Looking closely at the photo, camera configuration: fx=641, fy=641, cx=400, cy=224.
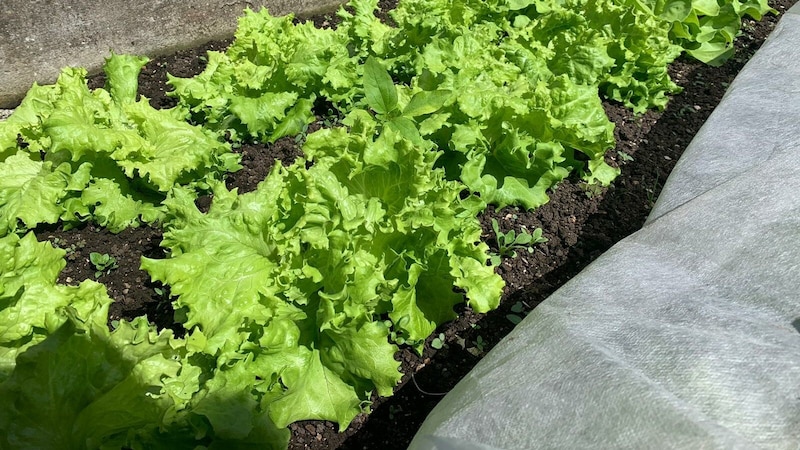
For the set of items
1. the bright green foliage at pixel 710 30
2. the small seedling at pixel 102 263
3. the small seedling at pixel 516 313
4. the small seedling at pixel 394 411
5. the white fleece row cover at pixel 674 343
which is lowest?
the small seedling at pixel 394 411

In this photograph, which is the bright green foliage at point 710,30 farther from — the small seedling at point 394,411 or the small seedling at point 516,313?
the small seedling at point 394,411

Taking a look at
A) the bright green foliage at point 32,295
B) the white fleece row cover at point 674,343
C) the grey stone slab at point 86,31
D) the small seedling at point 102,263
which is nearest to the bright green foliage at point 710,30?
the white fleece row cover at point 674,343

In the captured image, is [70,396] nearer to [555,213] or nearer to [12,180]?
[12,180]

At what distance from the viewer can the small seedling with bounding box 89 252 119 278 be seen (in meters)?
3.16

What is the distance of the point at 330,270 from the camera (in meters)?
2.49

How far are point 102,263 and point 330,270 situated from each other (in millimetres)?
1389

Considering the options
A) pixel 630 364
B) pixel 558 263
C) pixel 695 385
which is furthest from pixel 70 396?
pixel 558 263

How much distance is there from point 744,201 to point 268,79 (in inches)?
103

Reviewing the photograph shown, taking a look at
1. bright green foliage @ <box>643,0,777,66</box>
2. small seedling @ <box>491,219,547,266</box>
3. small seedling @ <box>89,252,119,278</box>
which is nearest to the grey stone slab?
small seedling @ <box>89,252,119,278</box>

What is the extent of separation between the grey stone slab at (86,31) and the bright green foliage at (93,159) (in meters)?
0.84

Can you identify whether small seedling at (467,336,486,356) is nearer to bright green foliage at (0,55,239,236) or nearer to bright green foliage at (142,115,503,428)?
bright green foliage at (142,115,503,428)

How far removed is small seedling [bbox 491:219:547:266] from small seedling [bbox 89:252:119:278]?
189 cm

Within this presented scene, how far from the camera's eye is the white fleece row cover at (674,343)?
1.62m

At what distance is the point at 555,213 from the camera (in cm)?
354
